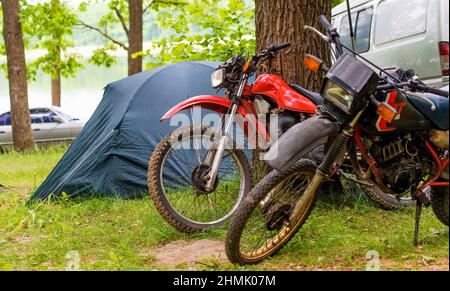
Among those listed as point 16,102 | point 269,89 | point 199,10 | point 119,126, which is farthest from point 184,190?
point 16,102

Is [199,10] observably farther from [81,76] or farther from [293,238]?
[81,76]

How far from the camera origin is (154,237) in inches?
185

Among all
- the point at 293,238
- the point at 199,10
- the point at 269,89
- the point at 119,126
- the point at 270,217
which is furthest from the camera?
the point at 199,10

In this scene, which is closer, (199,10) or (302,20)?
(302,20)

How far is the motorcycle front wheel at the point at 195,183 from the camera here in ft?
15.2

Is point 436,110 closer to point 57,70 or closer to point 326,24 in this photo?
point 326,24

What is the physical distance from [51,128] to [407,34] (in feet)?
38.4

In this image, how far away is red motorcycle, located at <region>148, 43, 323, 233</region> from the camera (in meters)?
4.61

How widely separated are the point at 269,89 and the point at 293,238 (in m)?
1.14

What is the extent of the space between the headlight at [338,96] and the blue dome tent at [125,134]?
3.40m

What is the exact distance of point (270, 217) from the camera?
383 cm

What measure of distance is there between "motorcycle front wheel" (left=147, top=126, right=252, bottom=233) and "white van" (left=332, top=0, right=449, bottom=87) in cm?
310

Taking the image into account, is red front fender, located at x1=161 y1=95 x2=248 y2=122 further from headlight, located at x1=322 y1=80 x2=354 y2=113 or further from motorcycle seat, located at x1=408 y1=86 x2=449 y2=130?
motorcycle seat, located at x1=408 y1=86 x2=449 y2=130
